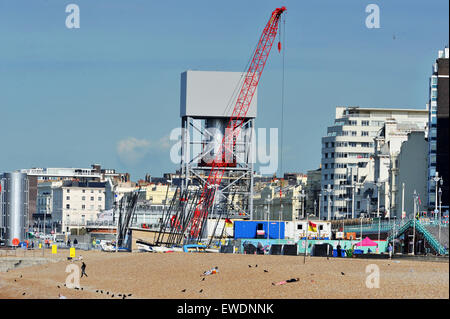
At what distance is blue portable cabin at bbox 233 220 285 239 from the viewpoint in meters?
113

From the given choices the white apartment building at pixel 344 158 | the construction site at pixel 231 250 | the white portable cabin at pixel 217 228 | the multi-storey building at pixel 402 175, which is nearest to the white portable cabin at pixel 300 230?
the construction site at pixel 231 250

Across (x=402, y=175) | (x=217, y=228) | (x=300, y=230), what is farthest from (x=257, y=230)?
(x=402, y=175)

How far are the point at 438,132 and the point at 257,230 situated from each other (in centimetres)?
3371

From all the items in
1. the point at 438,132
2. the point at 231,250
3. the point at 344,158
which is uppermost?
the point at 438,132

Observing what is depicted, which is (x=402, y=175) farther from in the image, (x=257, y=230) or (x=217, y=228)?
(x=257, y=230)

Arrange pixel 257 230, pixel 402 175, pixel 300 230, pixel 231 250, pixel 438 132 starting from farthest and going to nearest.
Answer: pixel 402 175
pixel 438 132
pixel 300 230
pixel 257 230
pixel 231 250

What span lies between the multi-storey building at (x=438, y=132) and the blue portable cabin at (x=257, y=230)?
26.1m

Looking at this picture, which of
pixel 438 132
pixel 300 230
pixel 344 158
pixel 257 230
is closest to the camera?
pixel 257 230

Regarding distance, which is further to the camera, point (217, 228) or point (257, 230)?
point (217, 228)

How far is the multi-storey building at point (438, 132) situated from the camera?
444ft

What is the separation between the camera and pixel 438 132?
138125 mm

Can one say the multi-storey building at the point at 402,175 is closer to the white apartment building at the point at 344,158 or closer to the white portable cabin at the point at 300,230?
the white apartment building at the point at 344,158
